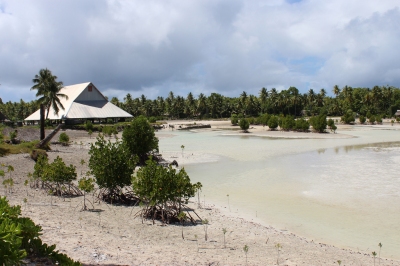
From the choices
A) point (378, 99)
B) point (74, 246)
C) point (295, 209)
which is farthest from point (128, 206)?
point (378, 99)

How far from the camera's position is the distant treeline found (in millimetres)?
110375

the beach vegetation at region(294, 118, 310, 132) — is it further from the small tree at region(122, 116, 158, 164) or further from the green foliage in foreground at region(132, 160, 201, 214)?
the green foliage in foreground at region(132, 160, 201, 214)

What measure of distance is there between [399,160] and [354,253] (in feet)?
73.9

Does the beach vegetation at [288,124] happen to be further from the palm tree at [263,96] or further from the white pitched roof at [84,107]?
the palm tree at [263,96]

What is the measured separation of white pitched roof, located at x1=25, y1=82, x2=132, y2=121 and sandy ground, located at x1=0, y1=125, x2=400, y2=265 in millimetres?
58537

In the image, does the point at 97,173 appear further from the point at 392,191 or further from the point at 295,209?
the point at 392,191

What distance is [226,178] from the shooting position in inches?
890

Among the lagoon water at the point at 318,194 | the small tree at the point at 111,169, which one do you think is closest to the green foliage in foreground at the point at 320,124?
the lagoon water at the point at 318,194

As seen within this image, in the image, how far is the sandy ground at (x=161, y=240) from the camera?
8.59m

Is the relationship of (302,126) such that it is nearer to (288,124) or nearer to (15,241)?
(288,124)

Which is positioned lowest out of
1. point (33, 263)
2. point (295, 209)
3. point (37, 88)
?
point (295, 209)

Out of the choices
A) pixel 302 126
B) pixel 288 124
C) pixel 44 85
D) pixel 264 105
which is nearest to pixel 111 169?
pixel 44 85

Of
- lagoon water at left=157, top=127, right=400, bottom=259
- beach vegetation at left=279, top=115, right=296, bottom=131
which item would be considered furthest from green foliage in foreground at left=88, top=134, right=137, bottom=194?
beach vegetation at left=279, top=115, right=296, bottom=131

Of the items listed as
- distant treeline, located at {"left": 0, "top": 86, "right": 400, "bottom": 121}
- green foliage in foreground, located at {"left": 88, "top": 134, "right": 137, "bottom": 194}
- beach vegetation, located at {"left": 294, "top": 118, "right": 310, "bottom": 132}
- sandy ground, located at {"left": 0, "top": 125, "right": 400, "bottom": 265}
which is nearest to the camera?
sandy ground, located at {"left": 0, "top": 125, "right": 400, "bottom": 265}
